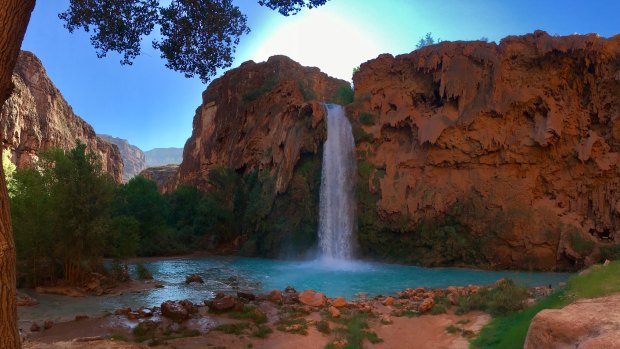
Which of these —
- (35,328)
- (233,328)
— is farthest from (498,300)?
(35,328)

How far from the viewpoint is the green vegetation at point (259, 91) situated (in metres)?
44.0

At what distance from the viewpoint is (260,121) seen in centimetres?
4053

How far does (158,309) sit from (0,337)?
8170mm

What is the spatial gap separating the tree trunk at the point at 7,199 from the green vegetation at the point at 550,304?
20.3 feet

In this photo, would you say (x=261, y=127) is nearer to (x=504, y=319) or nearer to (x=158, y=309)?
(x=158, y=309)

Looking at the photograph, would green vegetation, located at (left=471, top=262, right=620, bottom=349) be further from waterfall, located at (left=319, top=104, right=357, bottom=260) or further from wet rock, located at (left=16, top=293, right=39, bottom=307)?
waterfall, located at (left=319, top=104, right=357, bottom=260)

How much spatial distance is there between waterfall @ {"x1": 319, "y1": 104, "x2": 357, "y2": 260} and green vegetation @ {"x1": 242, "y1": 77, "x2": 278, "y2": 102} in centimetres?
1509

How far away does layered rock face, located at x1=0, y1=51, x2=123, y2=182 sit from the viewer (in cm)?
4953

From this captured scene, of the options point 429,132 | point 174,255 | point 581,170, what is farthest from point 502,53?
point 174,255

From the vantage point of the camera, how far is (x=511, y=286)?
10.7 metres

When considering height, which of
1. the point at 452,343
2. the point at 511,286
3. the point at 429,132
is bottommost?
the point at 452,343

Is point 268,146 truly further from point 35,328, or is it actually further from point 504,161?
point 35,328

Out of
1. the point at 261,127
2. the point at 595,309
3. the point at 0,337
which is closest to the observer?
the point at 0,337

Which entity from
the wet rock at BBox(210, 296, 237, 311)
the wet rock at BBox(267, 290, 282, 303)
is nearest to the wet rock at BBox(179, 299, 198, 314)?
the wet rock at BBox(210, 296, 237, 311)
